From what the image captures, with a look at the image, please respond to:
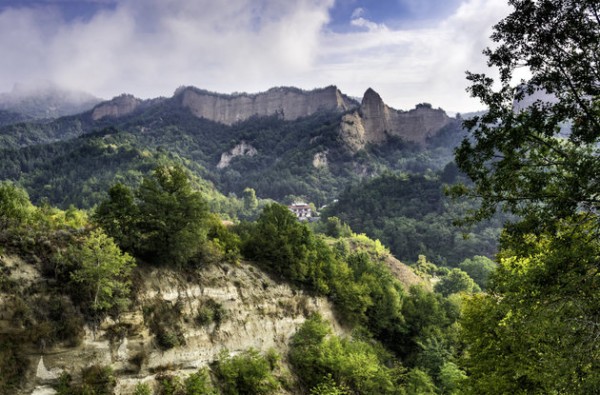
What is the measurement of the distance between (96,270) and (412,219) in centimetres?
10304

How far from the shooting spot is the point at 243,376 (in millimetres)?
21688

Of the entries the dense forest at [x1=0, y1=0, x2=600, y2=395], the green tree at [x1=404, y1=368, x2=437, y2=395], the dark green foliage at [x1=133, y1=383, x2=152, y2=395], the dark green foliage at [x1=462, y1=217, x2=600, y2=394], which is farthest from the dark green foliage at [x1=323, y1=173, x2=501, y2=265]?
the dark green foliage at [x1=462, y1=217, x2=600, y2=394]

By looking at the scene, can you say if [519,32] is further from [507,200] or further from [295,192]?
[295,192]

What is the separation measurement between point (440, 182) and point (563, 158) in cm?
12290

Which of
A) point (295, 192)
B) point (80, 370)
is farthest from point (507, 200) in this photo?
point (295, 192)

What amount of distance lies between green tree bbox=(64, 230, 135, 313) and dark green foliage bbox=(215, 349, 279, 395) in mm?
7046

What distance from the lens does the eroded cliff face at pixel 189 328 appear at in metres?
16.3

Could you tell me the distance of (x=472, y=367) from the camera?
17.5 metres

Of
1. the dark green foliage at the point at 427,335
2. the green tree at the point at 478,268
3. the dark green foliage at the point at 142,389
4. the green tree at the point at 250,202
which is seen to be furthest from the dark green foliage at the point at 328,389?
the green tree at the point at 250,202

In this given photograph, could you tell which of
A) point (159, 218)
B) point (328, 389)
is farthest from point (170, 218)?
point (328, 389)

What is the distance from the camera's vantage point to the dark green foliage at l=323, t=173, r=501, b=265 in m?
96.9

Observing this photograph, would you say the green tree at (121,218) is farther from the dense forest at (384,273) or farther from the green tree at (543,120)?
the green tree at (543,120)

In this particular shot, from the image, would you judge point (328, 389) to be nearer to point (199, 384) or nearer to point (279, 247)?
point (199, 384)

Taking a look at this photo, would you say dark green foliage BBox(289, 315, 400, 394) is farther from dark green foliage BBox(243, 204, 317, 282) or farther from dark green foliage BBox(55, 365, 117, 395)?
dark green foliage BBox(55, 365, 117, 395)
